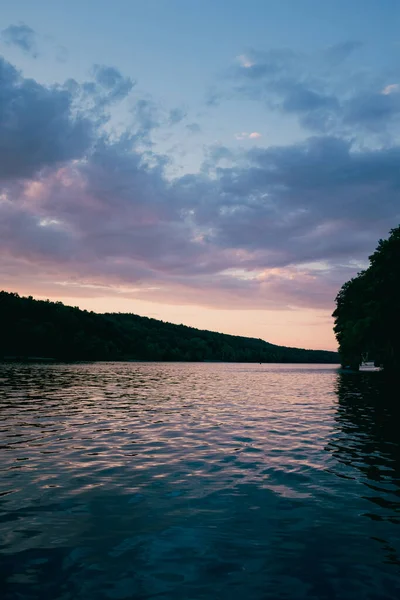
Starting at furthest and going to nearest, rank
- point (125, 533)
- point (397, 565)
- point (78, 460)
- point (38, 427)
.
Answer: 1. point (38, 427)
2. point (78, 460)
3. point (125, 533)
4. point (397, 565)

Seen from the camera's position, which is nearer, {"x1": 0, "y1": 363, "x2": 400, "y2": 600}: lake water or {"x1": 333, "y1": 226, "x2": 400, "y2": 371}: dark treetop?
{"x1": 0, "y1": 363, "x2": 400, "y2": 600}: lake water

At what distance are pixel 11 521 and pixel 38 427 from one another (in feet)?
47.4

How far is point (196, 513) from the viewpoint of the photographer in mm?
11812

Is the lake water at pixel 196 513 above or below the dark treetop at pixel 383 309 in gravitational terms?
below

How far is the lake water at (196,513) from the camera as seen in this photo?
8.17 meters

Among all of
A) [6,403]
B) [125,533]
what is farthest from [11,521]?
[6,403]

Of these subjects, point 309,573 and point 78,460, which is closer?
point 309,573

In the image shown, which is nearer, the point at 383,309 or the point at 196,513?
the point at 196,513

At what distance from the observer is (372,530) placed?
10.8 meters

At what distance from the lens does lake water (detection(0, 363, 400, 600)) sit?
8.17 meters

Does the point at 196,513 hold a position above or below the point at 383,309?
below

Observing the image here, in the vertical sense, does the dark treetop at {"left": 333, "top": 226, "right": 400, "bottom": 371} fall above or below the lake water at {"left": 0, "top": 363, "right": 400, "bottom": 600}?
above

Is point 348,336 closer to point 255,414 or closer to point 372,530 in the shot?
point 255,414

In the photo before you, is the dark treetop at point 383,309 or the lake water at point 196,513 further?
the dark treetop at point 383,309
